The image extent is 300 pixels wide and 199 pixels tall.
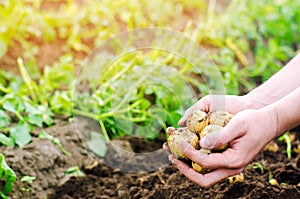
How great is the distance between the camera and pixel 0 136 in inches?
77.0

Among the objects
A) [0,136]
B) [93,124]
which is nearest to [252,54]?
[93,124]

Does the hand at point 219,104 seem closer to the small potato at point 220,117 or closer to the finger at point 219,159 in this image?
the small potato at point 220,117

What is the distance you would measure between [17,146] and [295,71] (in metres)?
1.10

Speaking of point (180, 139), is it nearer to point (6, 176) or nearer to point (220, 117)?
point (220, 117)

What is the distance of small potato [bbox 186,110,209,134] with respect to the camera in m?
1.50

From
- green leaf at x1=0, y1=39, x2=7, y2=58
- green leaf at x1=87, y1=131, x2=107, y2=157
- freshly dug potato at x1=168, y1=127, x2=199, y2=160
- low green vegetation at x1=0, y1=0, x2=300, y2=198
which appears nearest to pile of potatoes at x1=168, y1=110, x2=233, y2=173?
freshly dug potato at x1=168, y1=127, x2=199, y2=160

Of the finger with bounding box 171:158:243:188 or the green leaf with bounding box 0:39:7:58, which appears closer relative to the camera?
the finger with bounding box 171:158:243:188

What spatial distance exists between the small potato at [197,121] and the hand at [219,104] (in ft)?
0.16

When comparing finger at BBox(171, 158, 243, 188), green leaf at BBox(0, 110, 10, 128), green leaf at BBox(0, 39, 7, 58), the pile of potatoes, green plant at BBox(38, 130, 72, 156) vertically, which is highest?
green leaf at BBox(0, 39, 7, 58)

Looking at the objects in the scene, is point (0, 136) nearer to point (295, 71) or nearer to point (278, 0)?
point (295, 71)

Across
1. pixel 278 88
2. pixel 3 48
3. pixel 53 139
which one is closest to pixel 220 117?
pixel 278 88

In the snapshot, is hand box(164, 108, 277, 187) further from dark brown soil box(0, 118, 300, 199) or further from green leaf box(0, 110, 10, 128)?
green leaf box(0, 110, 10, 128)

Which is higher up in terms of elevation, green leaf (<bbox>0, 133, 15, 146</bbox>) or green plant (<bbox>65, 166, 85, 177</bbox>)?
green leaf (<bbox>0, 133, 15, 146</bbox>)

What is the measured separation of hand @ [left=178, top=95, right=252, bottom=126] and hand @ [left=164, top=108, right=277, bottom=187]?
159 mm
